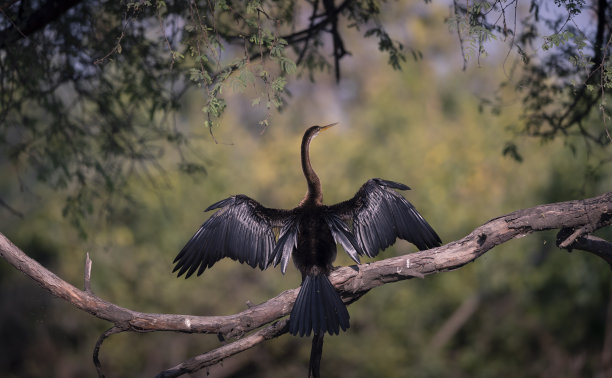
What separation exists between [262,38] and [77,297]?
1.82 meters

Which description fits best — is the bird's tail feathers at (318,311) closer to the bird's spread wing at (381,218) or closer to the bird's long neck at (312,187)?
the bird's spread wing at (381,218)

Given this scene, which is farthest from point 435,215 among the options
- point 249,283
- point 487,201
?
point 249,283

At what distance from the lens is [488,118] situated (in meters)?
14.2

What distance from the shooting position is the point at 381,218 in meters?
4.70

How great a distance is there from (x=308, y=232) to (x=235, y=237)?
0.50m

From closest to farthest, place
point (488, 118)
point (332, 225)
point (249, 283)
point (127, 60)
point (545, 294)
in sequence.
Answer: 1. point (332, 225)
2. point (127, 60)
3. point (545, 294)
4. point (249, 283)
5. point (488, 118)

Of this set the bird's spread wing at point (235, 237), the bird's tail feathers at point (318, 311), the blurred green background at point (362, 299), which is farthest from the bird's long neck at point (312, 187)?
the blurred green background at point (362, 299)

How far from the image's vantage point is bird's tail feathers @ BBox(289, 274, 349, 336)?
4027 mm

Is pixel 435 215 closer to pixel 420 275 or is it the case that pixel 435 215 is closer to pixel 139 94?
pixel 139 94

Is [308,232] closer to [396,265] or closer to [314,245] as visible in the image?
[314,245]

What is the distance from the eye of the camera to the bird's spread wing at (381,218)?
4629 millimetres

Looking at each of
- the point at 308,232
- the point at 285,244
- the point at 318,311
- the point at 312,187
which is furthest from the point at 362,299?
the point at 318,311

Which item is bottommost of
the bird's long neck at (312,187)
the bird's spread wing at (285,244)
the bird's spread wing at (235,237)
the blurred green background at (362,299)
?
the bird's spread wing at (285,244)

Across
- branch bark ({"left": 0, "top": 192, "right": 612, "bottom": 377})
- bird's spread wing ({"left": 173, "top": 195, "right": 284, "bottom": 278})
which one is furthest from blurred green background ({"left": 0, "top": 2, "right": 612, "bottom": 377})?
branch bark ({"left": 0, "top": 192, "right": 612, "bottom": 377})
